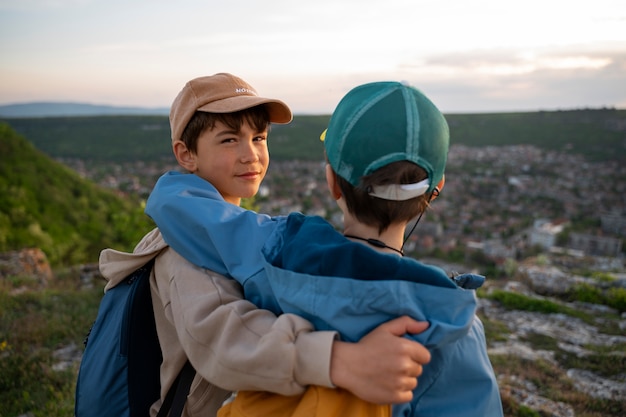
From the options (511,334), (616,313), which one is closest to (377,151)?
(511,334)

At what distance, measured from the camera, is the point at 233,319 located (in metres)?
1.06

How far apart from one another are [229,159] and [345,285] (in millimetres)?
750

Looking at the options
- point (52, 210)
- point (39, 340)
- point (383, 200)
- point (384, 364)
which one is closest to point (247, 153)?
point (383, 200)

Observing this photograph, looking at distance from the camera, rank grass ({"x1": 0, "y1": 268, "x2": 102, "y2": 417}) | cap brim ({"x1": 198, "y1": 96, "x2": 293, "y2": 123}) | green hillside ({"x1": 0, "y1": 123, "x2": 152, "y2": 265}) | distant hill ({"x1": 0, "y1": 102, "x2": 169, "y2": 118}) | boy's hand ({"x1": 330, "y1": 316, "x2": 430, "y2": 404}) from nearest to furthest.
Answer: boy's hand ({"x1": 330, "y1": 316, "x2": 430, "y2": 404})
cap brim ({"x1": 198, "y1": 96, "x2": 293, "y2": 123})
grass ({"x1": 0, "y1": 268, "x2": 102, "y2": 417})
green hillside ({"x1": 0, "y1": 123, "x2": 152, "y2": 265})
distant hill ({"x1": 0, "y1": 102, "x2": 169, "y2": 118})

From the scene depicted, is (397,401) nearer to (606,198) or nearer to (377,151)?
(377,151)

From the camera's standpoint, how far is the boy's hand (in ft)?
3.15

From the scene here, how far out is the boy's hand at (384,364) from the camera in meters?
0.96

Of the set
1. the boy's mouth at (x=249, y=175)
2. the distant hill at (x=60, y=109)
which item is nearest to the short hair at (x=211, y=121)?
the boy's mouth at (x=249, y=175)

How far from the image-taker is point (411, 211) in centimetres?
112

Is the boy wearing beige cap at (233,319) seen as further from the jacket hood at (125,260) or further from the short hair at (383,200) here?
the short hair at (383,200)

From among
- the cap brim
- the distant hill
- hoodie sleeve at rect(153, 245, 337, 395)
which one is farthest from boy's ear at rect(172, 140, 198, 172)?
the distant hill

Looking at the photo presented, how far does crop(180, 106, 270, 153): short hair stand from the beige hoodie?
0.40 metres

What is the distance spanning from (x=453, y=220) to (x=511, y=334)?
35.8 metres

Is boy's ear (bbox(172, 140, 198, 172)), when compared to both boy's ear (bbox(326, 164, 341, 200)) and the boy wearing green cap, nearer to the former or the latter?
the boy wearing green cap
